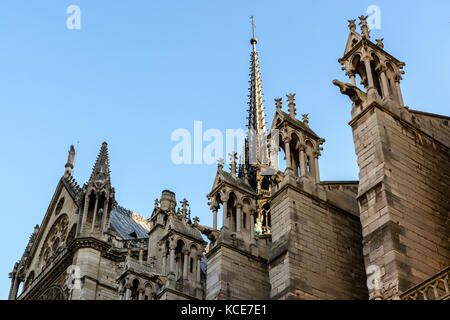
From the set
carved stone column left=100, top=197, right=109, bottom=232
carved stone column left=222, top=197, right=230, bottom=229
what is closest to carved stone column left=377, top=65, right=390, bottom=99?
carved stone column left=222, top=197, right=230, bottom=229

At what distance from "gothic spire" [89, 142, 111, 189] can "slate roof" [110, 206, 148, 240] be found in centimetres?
364

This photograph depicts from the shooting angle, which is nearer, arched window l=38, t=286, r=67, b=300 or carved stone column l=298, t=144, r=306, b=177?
carved stone column l=298, t=144, r=306, b=177

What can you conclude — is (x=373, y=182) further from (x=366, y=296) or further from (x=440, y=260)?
(x=366, y=296)

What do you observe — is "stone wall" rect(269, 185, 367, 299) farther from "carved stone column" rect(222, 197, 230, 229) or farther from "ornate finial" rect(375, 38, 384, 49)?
"ornate finial" rect(375, 38, 384, 49)

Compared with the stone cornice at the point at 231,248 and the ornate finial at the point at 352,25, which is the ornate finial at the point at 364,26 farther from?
the stone cornice at the point at 231,248

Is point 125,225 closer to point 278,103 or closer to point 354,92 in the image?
point 278,103

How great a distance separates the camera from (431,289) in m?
14.8

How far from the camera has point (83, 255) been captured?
35.5 m

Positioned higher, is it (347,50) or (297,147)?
Answer: (347,50)

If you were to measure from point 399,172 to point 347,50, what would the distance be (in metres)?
5.09

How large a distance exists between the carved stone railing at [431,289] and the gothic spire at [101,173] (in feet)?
87.9

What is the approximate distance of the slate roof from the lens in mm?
43219
